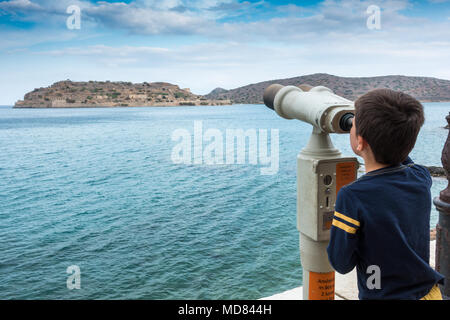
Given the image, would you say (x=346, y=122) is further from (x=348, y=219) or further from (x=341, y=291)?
(x=341, y=291)

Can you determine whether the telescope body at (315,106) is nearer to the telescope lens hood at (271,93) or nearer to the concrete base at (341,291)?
the telescope lens hood at (271,93)

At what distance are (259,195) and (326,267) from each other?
1546 centimetres

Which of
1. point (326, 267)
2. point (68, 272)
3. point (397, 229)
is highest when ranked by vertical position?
point (397, 229)

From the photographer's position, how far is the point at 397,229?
160cm

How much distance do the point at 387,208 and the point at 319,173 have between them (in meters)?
0.88

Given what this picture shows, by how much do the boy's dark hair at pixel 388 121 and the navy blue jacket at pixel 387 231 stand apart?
0.32 feet

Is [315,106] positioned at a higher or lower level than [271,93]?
lower

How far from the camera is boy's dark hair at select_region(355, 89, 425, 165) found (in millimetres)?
1594

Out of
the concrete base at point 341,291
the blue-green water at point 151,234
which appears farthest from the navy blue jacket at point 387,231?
the blue-green water at point 151,234

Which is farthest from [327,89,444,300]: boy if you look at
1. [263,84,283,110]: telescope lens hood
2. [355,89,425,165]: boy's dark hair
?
[263,84,283,110]: telescope lens hood

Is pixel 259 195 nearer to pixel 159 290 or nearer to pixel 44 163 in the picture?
pixel 159 290

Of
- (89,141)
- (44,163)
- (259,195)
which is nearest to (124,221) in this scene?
(259,195)

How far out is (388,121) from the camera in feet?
5.23

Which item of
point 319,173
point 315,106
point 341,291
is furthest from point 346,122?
point 341,291
